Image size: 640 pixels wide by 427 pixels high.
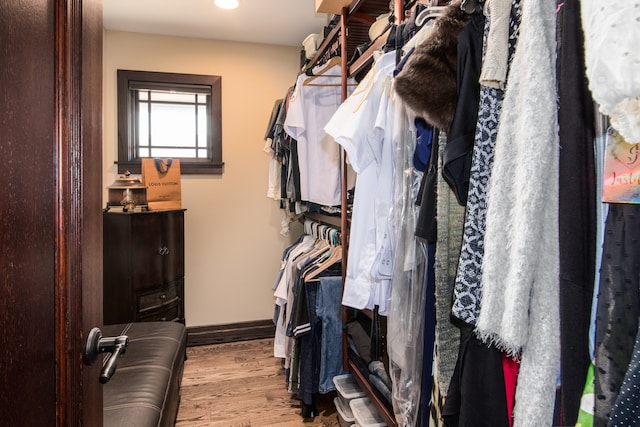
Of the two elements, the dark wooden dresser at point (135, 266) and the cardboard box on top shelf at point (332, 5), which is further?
the dark wooden dresser at point (135, 266)

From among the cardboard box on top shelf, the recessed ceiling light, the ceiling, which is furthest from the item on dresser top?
the cardboard box on top shelf

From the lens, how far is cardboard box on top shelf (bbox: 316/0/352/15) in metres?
1.75

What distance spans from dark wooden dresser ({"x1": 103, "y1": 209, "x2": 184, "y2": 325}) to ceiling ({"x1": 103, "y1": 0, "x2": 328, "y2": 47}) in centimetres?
158

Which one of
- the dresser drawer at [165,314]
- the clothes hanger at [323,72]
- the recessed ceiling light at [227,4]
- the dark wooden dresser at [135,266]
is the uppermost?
the recessed ceiling light at [227,4]

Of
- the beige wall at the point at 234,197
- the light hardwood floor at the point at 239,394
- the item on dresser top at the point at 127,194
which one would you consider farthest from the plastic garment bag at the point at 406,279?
the beige wall at the point at 234,197

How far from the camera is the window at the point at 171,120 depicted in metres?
3.21

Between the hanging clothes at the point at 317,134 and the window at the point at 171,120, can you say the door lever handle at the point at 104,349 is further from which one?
the window at the point at 171,120

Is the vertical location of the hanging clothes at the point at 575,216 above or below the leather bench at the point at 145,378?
above

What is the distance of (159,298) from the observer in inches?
109

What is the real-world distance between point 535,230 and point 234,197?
3.10m

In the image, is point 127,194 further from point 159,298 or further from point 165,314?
point 165,314

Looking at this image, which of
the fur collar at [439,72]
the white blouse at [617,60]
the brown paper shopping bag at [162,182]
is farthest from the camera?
the brown paper shopping bag at [162,182]

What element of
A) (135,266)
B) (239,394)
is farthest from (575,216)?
(135,266)

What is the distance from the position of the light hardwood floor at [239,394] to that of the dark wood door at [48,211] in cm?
166
